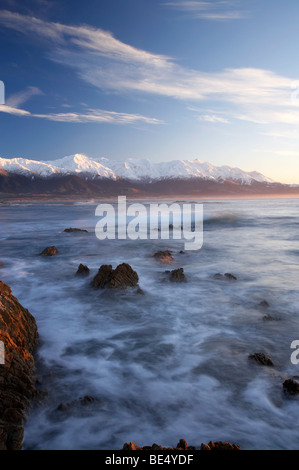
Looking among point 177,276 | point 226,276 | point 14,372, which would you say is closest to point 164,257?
point 177,276

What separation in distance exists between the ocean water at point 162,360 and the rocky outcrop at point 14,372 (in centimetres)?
20

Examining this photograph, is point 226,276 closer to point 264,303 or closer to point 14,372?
point 264,303

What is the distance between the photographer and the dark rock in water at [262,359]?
412 cm

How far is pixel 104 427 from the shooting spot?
3092 millimetres

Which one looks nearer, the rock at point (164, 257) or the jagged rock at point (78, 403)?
the jagged rock at point (78, 403)

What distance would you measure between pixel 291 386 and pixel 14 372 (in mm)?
3358

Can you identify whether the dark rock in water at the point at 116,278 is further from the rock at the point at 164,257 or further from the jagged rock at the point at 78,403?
the jagged rock at the point at 78,403

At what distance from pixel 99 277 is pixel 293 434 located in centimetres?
546

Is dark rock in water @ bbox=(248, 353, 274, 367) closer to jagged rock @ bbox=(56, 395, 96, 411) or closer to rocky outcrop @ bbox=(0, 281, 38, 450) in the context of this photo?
jagged rock @ bbox=(56, 395, 96, 411)

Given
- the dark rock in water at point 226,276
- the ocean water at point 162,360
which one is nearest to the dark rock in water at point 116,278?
the ocean water at point 162,360

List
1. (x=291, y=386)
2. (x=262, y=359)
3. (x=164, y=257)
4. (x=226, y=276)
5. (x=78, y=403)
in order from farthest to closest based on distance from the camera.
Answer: (x=164, y=257) → (x=226, y=276) → (x=262, y=359) → (x=291, y=386) → (x=78, y=403)

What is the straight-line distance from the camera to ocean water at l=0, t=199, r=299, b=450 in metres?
3.08

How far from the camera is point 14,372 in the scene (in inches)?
129

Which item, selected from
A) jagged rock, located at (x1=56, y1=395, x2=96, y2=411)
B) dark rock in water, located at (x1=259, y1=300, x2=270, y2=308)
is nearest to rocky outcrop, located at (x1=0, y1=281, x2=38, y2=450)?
jagged rock, located at (x1=56, y1=395, x2=96, y2=411)
